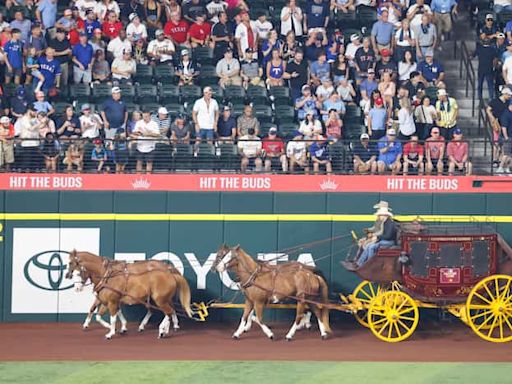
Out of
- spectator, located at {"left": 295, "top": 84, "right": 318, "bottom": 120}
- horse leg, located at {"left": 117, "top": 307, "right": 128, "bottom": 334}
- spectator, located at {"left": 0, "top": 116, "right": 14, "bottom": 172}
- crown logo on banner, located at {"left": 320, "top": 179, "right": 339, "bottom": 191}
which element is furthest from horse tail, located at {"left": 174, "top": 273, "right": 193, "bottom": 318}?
spectator, located at {"left": 295, "top": 84, "right": 318, "bottom": 120}

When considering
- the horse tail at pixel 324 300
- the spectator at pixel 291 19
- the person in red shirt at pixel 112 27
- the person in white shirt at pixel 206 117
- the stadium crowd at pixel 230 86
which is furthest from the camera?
the spectator at pixel 291 19

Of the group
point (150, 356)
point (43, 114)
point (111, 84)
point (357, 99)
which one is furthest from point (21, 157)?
point (357, 99)

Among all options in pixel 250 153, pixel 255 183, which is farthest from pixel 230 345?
pixel 250 153

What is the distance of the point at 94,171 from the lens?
29.6m

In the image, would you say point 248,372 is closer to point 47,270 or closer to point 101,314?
point 101,314

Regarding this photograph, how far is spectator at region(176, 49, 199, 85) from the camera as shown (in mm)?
32531

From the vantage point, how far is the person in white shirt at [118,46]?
32656mm

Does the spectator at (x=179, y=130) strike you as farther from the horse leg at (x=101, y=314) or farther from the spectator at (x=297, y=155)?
the horse leg at (x=101, y=314)

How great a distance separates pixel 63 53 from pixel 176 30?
9.39ft

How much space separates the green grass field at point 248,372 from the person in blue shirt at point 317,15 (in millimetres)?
10428

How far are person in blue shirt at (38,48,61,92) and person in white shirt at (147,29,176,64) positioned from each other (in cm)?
235

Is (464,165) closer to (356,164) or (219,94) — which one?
(356,164)

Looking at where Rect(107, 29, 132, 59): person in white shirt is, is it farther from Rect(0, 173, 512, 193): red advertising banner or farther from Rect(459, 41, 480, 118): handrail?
Rect(459, 41, 480, 118): handrail

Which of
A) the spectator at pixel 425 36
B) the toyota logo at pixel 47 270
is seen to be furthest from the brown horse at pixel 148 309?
the spectator at pixel 425 36
